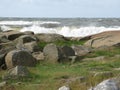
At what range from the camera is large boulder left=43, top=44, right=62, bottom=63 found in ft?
52.1

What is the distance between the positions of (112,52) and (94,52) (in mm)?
765

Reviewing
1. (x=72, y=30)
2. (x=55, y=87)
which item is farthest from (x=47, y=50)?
(x=72, y=30)

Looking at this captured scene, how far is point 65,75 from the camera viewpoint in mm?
12555

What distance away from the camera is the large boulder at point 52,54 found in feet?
52.1

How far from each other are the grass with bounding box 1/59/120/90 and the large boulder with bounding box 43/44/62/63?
372 millimetres

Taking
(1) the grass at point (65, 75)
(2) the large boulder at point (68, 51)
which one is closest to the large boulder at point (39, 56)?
(1) the grass at point (65, 75)

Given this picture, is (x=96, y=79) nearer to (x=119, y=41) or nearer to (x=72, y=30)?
(x=119, y=41)

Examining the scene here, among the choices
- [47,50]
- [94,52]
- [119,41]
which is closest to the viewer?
[47,50]

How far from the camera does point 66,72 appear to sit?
1313cm

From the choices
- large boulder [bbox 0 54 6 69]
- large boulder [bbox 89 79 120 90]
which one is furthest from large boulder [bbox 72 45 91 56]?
large boulder [bbox 89 79 120 90]

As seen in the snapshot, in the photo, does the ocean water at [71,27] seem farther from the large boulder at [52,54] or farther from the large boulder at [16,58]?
the large boulder at [16,58]

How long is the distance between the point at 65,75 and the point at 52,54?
11.9 ft

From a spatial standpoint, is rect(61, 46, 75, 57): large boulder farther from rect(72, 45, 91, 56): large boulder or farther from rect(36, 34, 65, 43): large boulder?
rect(36, 34, 65, 43): large boulder

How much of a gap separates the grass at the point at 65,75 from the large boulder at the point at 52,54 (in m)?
0.37
